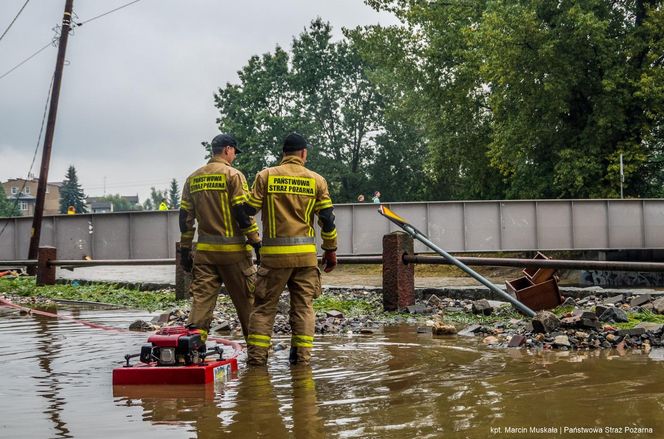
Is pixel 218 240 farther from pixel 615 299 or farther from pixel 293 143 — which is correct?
pixel 615 299

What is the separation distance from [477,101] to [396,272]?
27921 mm

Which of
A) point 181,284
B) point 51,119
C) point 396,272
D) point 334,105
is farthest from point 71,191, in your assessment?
point 396,272

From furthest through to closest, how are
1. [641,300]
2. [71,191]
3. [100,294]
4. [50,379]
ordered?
[71,191]
[100,294]
[641,300]
[50,379]

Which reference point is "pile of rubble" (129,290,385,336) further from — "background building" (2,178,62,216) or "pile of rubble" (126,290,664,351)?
"background building" (2,178,62,216)

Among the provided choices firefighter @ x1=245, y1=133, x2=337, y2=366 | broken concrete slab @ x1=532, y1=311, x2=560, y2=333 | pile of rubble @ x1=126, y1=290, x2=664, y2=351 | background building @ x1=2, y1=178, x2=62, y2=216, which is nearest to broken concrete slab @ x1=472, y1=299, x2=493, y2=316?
pile of rubble @ x1=126, y1=290, x2=664, y2=351

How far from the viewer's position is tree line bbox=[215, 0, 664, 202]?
2928cm

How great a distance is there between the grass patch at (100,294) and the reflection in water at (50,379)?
367 cm

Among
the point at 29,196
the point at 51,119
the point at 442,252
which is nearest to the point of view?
the point at 442,252

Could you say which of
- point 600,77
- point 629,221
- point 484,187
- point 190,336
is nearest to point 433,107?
point 484,187

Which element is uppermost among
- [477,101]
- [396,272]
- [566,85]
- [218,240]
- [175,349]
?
[477,101]

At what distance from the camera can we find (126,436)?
3.99m

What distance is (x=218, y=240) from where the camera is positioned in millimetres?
6883

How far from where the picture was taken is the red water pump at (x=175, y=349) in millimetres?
5613

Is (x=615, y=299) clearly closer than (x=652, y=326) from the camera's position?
No
